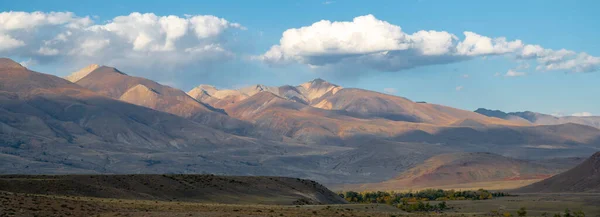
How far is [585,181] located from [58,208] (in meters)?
130

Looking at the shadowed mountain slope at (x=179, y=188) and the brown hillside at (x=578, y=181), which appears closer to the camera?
the shadowed mountain slope at (x=179, y=188)

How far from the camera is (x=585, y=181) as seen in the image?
166 metres

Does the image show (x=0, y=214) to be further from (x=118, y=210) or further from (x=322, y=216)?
(x=322, y=216)

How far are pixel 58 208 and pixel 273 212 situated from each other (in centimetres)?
1681

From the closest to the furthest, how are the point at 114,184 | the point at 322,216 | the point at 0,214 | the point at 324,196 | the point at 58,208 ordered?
the point at 0,214
the point at 58,208
the point at 322,216
the point at 114,184
the point at 324,196

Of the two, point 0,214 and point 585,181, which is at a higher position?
point 585,181

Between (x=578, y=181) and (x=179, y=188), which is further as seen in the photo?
(x=578, y=181)

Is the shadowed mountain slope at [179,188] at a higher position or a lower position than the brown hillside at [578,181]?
lower

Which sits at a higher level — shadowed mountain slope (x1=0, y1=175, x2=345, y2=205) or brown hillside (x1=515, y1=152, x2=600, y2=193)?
brown hillside (x1=515, y1=152, x2=600, y2=193)

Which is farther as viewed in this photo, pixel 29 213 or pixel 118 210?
pixel 118 210

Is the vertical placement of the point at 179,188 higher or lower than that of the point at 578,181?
lower

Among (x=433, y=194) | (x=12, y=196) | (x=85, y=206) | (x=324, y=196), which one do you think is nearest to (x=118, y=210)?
(x=85, y=206)

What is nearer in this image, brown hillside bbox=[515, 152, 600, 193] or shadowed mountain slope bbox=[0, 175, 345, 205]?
shadowed mountain slope bbox=[0, 175, 345, 205]

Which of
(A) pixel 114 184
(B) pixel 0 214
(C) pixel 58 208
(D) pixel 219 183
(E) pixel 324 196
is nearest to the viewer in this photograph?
(B) pixel 0 214
